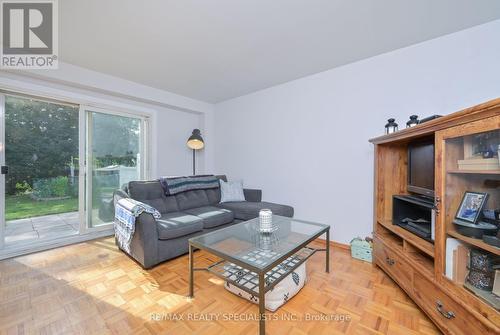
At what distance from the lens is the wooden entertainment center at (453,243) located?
40.9 inches

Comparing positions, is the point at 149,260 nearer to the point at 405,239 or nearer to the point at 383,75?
the point at 405,239

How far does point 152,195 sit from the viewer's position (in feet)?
9.01

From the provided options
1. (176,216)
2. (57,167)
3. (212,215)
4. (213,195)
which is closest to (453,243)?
(212,215)

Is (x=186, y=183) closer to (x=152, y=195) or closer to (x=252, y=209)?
(x=152, y=195)

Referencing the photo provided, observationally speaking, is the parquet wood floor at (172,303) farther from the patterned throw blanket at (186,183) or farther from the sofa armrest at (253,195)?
the sofa armrest at (253,195)

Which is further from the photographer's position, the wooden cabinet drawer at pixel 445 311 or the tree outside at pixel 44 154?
the tree outside at pixel 44 154

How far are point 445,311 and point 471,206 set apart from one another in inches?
24.7

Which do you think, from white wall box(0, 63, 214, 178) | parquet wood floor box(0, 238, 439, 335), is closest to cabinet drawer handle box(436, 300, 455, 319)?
parquet wood floor box(0, 238, 439, 335)

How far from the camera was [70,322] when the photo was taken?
1386 mm

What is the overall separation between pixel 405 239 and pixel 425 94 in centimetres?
143

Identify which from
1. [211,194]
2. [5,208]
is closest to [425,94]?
[211,194]

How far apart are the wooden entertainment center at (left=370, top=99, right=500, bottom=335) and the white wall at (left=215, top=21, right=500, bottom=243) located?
2.56 feet

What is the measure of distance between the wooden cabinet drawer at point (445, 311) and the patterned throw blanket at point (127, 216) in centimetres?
225

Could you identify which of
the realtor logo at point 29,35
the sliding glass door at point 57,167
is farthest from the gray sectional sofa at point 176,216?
the realtor logo at point 29,35
